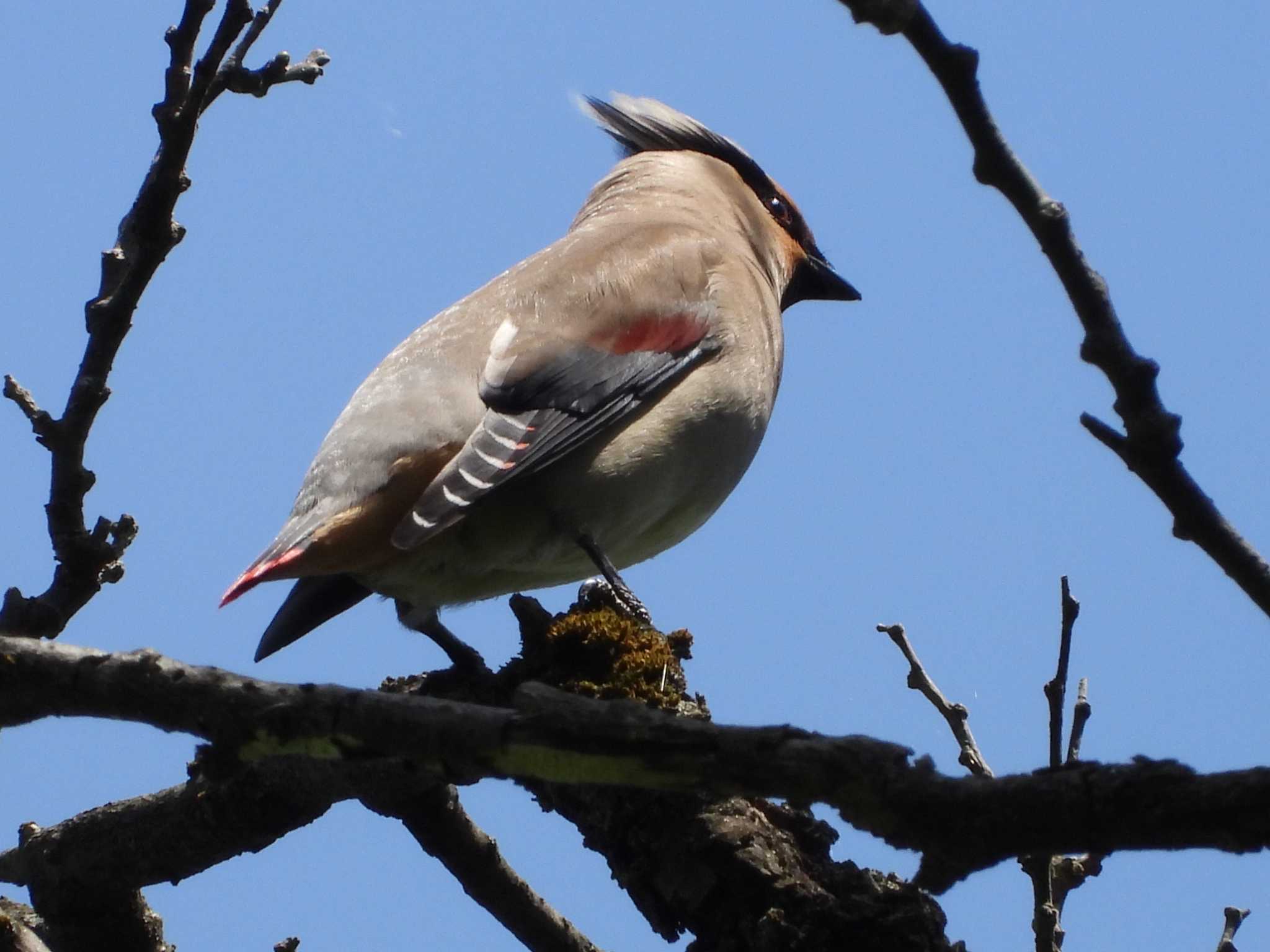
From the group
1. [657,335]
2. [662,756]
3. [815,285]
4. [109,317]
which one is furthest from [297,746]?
[815,285]

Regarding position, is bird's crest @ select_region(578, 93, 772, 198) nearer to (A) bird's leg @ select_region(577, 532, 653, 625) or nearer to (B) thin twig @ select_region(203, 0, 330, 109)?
(A) bird's leg @ select_region(577, 532, 653, 625)

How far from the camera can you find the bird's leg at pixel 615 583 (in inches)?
158

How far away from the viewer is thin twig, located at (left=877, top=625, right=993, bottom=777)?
3383mm

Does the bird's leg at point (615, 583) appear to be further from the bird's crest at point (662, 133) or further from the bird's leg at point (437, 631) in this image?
the bird's crest at point (662, 133)

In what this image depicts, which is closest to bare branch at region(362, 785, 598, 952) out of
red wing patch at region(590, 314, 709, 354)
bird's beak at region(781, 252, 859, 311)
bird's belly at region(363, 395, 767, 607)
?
bird's belly at region(363, 395, 767, 607)

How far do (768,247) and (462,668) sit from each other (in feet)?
8.67

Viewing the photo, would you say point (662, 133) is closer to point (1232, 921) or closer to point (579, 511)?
point (579, 511)

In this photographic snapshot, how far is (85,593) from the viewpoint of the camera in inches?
115

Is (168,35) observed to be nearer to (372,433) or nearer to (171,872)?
(372,433)

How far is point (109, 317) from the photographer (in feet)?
9.36

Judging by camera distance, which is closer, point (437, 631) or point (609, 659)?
point (609, 659)

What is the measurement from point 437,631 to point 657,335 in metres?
1.05

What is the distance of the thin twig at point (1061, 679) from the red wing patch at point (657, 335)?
177 centimetres

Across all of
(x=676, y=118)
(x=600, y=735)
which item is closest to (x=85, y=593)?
(x=600, y=735)
